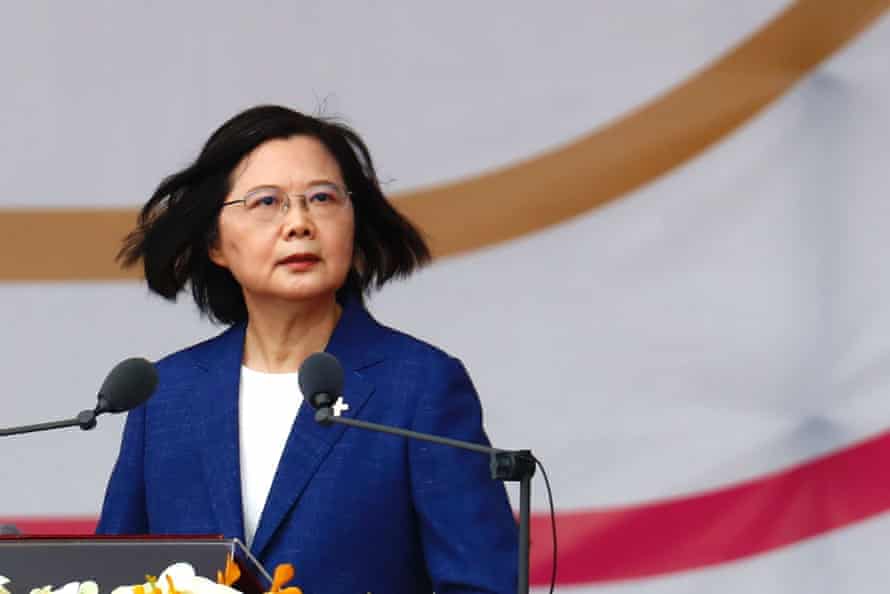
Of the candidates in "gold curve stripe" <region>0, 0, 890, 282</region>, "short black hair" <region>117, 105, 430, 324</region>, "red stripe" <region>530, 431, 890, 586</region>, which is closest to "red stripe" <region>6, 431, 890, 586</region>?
"red stripe" <region>530, 431, 890, 586</region>

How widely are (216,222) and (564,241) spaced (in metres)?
0.99

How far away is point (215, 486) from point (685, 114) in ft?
4.47

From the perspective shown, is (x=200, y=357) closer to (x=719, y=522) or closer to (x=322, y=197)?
(x=322, y=197)

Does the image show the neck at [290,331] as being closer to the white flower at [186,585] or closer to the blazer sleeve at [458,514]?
the blazer sleeve at [458,514]

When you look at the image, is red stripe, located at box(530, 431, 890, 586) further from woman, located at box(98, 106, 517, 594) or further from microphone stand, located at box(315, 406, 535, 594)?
microphone stand, located at box(315, 406, 535, 594)

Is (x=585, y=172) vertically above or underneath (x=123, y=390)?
above

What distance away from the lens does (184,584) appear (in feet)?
5.48

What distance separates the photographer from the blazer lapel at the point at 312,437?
A: 242 centimetres

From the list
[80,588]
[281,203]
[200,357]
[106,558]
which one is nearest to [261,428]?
[200,357]

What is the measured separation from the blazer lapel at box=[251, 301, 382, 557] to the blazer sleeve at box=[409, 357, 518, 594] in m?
0.10

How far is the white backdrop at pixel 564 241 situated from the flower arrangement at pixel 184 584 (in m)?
1.71

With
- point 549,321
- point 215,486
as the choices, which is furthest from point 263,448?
point 549,321

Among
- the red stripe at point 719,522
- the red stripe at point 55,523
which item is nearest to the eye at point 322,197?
the red stripe at point 719,522

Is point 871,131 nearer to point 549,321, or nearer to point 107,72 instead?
point 549,321
